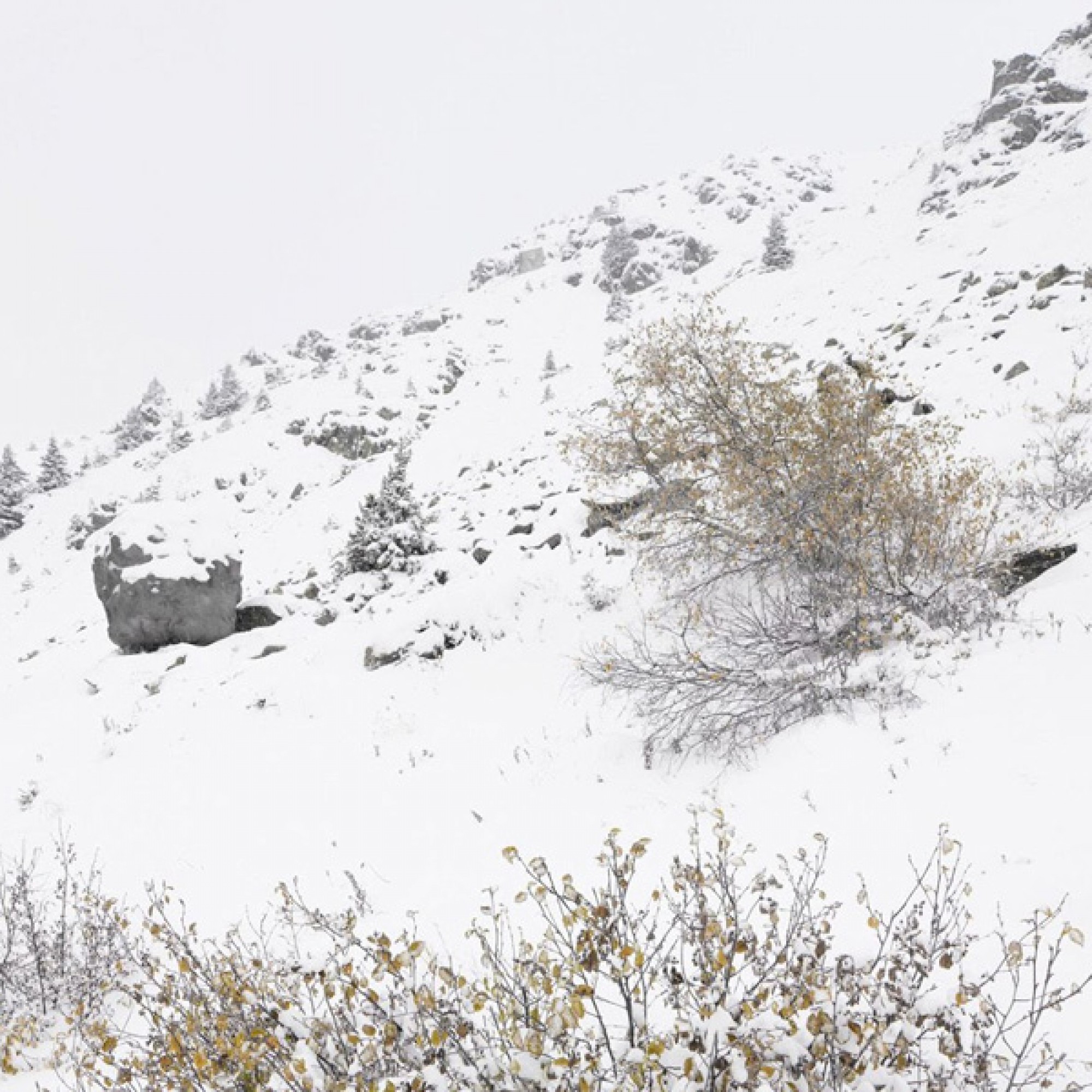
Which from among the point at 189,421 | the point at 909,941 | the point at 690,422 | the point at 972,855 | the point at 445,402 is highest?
the point at 189,421

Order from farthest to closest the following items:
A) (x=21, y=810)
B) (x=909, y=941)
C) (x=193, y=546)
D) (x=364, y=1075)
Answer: (x=193, y=546)
(x=21, y=810)
(x=909, y=941)
(x=364, y=1075)

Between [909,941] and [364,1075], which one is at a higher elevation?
[364,1075]

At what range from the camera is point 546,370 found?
31578 mm

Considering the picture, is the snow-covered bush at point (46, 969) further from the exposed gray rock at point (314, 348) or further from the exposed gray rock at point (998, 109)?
the exposed gray rock at point (314, 348)

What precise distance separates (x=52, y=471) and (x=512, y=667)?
30822mm

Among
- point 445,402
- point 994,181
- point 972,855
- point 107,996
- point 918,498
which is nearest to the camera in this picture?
point 972,855

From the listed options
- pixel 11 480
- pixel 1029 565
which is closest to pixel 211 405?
pixel 11 480

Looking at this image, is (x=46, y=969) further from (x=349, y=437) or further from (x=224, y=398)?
(x=224, y=398)

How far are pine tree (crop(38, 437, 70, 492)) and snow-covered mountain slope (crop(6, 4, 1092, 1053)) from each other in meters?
1.65

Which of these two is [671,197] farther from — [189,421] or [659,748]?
[659,748]

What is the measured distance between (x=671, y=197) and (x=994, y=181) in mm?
39199

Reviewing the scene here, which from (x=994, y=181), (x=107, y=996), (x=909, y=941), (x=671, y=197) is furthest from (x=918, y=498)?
(x=671, y=197)

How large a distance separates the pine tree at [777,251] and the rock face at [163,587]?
27888 millimetres

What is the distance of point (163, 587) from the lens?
1249 centimetres
